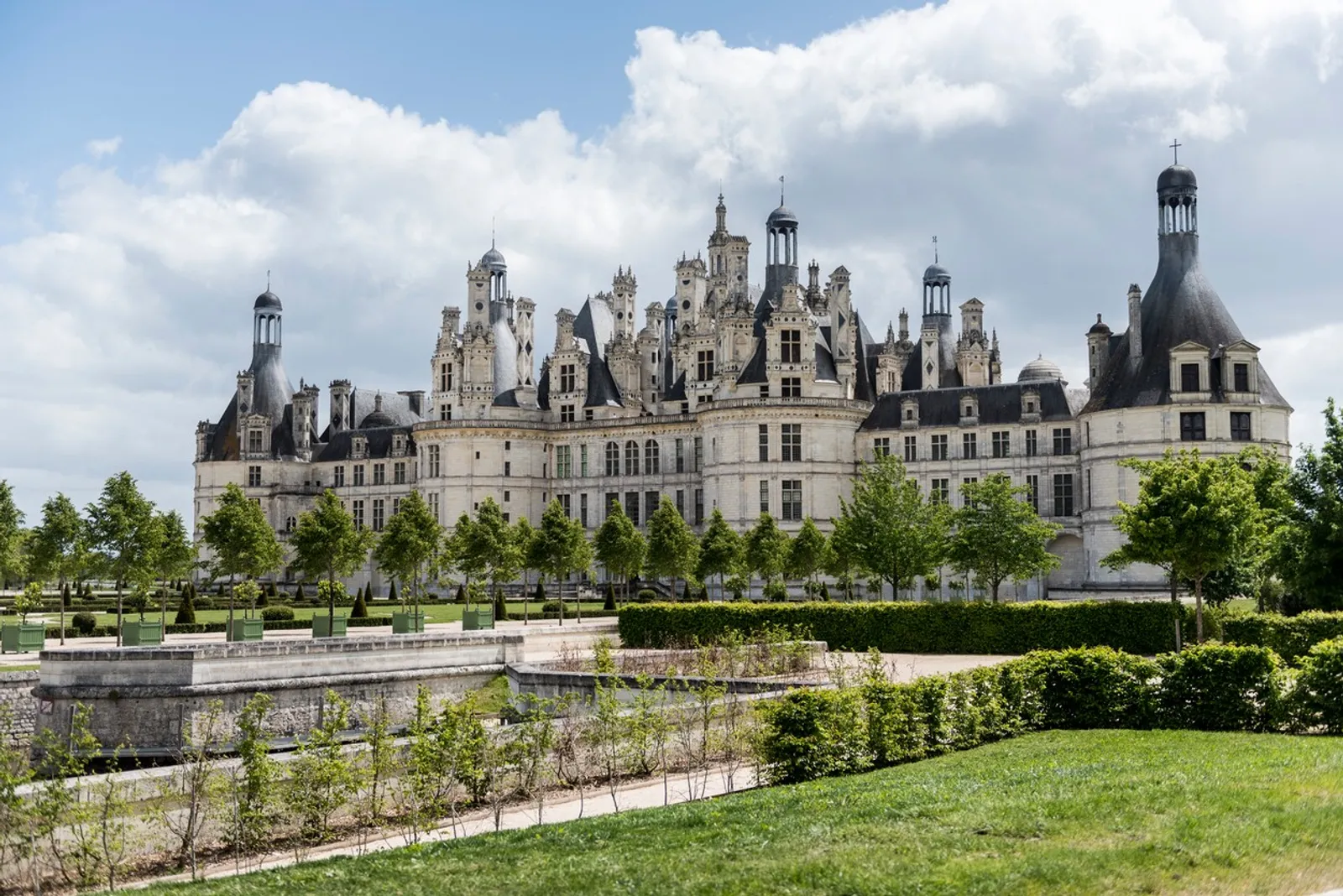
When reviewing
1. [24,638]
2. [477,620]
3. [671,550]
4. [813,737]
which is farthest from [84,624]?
[813,737]

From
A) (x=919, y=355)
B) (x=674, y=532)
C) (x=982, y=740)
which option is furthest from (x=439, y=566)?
(x=982, y=740)

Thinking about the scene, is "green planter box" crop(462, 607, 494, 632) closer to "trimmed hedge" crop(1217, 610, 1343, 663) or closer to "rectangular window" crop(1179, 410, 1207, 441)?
"trimmed hedge" crop(1217, 610, 1343, 663)

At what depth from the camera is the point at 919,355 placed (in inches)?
2886

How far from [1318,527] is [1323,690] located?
16.6 meters

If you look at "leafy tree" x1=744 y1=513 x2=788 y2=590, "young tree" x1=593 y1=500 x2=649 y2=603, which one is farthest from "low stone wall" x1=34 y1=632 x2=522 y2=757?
"young tree" x1=593 y1=500 x2=649 y2=603

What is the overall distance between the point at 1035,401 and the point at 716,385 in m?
15.7

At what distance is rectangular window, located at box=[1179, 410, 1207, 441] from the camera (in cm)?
5494

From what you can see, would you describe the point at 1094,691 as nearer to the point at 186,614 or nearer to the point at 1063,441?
the point at 186,614

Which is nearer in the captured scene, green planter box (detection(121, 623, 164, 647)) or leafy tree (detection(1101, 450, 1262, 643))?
leafy tree (detection(1101, 450, 1262, 643))

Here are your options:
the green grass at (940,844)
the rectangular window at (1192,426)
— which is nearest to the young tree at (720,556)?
the rectangular window at (1192,426)

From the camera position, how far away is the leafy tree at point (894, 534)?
45531mm

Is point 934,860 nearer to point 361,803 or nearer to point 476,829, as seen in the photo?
point 476,829

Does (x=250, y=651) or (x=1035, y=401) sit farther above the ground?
(x=1035, y=401)

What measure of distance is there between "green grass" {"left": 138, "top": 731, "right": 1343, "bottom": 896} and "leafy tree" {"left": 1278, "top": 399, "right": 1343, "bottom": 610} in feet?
67.2
